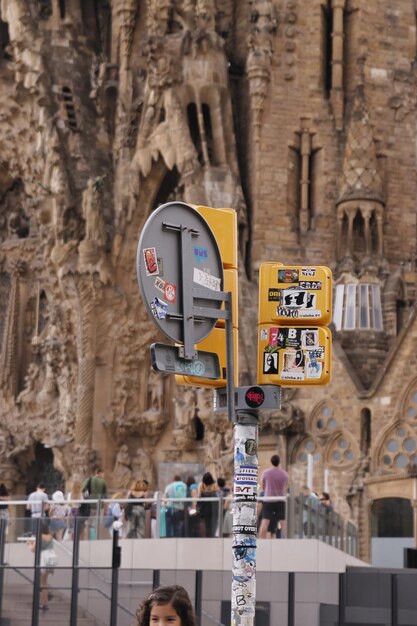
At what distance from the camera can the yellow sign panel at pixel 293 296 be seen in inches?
308

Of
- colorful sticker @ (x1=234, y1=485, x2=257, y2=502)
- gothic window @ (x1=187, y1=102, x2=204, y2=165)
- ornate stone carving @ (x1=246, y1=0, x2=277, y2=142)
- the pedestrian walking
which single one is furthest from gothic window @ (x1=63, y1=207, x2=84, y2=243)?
colorful sticker @ (x1=234, y1=485, x2=257, y2=502)

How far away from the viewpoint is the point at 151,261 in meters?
7.22

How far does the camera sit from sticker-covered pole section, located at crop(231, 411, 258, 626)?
7.35 meters

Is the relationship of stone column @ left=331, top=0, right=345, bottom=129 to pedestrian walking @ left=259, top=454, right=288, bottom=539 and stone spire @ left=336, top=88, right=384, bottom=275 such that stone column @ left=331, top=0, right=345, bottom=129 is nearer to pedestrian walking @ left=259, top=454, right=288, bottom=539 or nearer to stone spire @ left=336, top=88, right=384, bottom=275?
stone spire @ left=336, top=88, right=384, bottom=275

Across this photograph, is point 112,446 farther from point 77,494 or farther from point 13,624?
point 13,624

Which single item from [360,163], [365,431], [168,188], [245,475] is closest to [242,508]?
[245,475]

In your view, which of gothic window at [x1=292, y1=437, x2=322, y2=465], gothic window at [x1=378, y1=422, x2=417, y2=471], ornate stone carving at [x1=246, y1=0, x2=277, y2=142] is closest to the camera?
gothic window at [x1=378, y1=422, x2=417, y2=471]

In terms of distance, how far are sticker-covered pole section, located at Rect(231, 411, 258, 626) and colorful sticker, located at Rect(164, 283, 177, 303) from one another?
898mm

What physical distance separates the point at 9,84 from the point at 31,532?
66.8ft

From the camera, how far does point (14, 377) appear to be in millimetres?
37875

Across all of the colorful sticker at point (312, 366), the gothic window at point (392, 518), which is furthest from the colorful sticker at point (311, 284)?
the gothic window at point (392, 518)

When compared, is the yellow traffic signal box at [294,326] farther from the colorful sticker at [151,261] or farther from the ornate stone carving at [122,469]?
the ornate stone carving at [122,469]

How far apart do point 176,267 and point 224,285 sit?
1.26 ft

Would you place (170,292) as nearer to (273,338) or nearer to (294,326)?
(273,338)
